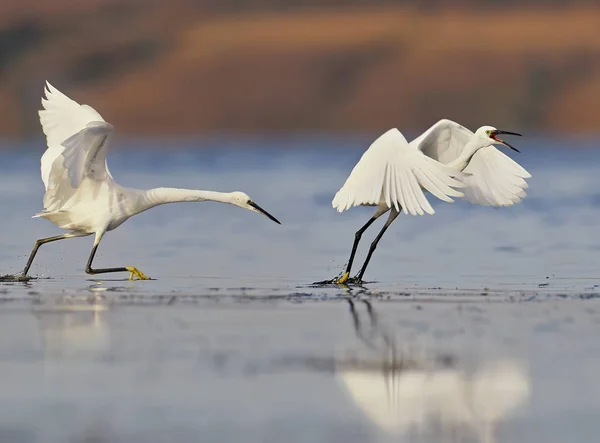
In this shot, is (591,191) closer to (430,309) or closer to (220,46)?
(430,309)

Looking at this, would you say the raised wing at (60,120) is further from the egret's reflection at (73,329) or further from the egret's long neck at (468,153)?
the egret's long neck at (468,153)

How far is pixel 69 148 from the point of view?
16125 millimetres

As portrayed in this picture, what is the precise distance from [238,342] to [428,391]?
2465 mm

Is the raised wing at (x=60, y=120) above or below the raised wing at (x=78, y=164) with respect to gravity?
above

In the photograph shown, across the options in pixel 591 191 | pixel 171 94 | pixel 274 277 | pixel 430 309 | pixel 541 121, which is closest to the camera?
pixel 430 309

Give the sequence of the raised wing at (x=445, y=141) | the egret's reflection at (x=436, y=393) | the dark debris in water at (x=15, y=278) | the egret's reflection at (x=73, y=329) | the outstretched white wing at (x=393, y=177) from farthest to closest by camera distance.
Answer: the raised wing at (x=445, y=141) → the dark debris in water at (x=15, y=278) → the outstretched white wing at (x=393, y=177) → the egret's reflection at (x=73, y=329) → the egret's reflection at (x=436, y=393)

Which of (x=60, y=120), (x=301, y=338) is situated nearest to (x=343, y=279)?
(x=60, y=120)

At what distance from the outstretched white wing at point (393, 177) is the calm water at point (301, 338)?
107 cm

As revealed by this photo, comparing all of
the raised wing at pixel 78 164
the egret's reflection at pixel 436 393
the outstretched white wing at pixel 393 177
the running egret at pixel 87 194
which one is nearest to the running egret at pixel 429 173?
the outstretched white wing at pixel 393 177

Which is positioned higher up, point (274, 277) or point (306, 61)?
point (306, 61)

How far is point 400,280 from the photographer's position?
17.5 metres

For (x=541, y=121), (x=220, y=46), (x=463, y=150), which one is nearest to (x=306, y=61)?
(x=220, y=46)

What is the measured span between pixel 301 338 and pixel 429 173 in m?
4.71

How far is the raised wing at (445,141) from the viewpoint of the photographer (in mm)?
18750
